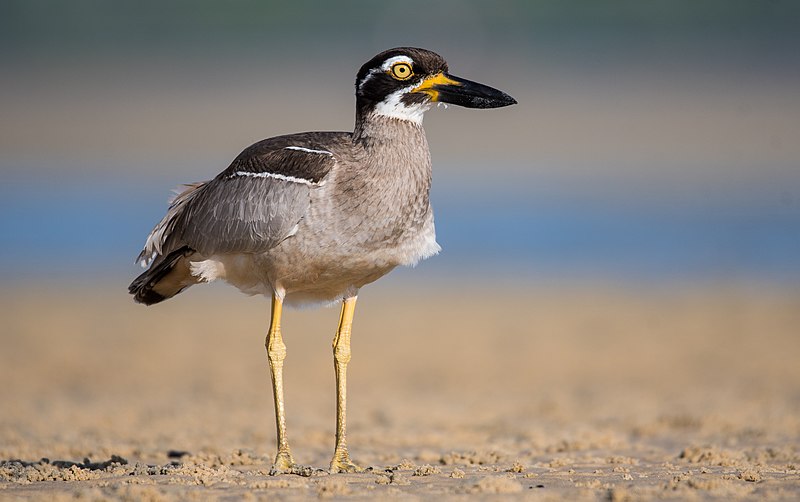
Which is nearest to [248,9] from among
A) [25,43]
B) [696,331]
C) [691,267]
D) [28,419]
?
[25,43]

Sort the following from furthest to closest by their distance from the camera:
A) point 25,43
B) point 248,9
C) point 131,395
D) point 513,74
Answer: point 248,9
point 25,43
point 513,74
point 131,395

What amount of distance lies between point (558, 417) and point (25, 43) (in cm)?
4212

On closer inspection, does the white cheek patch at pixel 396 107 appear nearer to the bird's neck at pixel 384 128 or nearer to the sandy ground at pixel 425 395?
the bird's neck at pixel 384 128

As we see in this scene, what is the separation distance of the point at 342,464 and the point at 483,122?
97.7 feet

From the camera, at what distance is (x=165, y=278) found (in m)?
8.54

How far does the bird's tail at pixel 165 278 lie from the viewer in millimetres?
8383

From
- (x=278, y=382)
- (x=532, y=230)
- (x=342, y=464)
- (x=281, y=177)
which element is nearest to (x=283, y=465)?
(x=342, y=464)

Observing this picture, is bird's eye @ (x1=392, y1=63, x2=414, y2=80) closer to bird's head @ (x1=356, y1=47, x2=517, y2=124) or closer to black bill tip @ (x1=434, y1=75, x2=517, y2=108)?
bird's head @ (x1=356, y1=47, x2=517, y2=124)

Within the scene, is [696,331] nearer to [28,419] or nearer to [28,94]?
[28,419]

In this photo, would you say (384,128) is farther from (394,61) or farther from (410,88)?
(394,61)

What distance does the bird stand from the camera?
7.41 metres

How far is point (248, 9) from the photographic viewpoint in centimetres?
5288

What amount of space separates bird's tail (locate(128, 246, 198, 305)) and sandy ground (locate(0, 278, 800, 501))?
110 centimetres

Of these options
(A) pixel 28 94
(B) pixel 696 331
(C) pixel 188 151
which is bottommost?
(B) pixel 696 331
